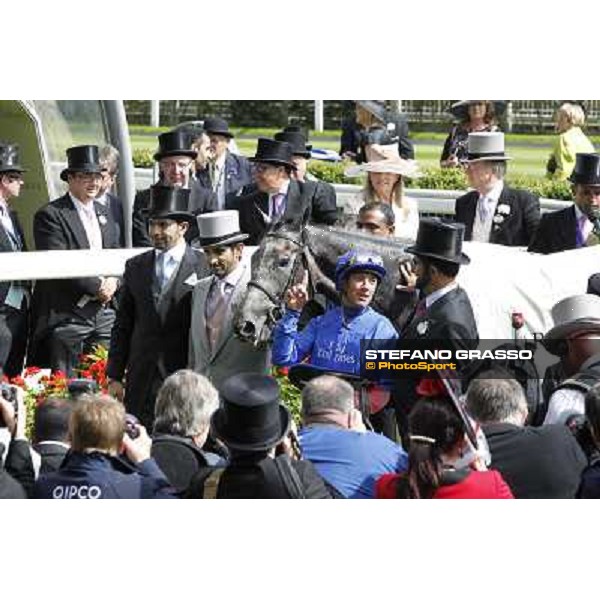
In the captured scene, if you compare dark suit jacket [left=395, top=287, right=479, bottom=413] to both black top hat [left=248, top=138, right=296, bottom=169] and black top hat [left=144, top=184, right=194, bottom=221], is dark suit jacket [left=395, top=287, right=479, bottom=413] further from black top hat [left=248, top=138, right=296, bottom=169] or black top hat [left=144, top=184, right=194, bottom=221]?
black top hat [left=248, top=138, right=296, bottom=169]

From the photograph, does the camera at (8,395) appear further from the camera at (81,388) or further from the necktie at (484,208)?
the necktie at (484,208)

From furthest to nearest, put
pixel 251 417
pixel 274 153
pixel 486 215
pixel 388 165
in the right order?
pixel 274 153
pixel 486 215
pixel 388 165
pixel 251 417

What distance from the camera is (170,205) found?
905 cm

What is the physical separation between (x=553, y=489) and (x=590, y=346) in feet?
3.99

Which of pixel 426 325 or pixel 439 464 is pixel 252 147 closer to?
pixel 426 325

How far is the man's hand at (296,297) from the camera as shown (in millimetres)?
8219

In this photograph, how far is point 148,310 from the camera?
8859 mm

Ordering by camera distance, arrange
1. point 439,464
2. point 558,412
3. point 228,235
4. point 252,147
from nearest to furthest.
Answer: point 439,464
point 558,412
point 228,235
point 252,147

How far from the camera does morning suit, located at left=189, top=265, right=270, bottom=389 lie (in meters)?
8.37

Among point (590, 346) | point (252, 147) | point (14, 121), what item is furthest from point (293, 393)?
point (14, 121)

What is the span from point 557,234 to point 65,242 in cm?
290

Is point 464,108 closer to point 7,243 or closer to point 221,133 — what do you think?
point 221,133

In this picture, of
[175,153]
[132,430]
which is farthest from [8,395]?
[175,153]

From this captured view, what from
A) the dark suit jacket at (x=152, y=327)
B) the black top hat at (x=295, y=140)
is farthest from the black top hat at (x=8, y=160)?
the dark suit jacket at (x=152, y=327)
